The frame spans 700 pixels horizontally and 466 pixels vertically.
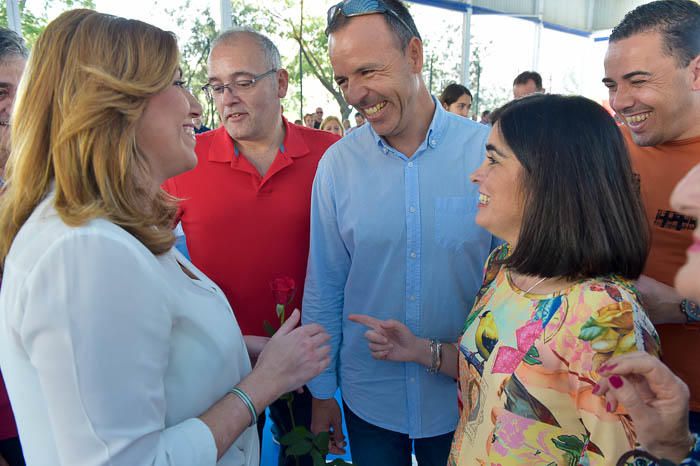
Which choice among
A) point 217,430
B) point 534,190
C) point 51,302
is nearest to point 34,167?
point 51,302

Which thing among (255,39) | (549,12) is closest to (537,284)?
(255,39)

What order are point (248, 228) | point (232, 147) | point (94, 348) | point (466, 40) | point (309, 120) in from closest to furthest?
point (94, 348) < point (248, 228) < point (232, 147) < point (309, 120) < point (466, 40)

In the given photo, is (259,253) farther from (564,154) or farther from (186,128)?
(564,154)

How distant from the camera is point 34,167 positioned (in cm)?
92

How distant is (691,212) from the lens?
0.66 meters

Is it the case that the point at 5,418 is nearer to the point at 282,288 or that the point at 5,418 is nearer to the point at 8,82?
the point at 282,288

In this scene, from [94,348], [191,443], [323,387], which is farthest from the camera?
[323,387]

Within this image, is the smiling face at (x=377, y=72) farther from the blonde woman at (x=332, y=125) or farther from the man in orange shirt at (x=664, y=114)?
the blonde woman at (x=332, y=125)

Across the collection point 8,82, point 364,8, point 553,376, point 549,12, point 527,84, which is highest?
point 549,12

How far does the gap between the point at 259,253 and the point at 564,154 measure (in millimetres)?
1250

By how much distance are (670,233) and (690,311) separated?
28cm

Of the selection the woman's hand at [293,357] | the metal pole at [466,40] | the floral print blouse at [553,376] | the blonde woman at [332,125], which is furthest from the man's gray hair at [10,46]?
the metal pole at [466,40]

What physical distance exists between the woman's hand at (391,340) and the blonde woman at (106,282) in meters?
0.43

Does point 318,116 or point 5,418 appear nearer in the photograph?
point 5,418
